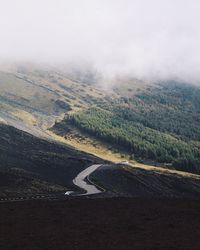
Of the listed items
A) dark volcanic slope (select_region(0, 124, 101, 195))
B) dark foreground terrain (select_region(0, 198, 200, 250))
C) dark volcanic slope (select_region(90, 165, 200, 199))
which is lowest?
dark volcanic slope (select_region(0, 124, 101, 195))

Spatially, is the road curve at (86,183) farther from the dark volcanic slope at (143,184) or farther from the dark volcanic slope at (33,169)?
the dark volcanic slope at (143,184)

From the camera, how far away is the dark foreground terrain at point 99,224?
226 ft

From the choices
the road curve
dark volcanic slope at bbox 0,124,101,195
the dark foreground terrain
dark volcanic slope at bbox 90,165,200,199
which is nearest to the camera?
the dark foreground terrain

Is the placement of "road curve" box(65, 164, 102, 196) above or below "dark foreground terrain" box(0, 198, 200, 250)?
below

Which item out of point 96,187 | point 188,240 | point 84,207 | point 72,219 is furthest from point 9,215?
point 96,187

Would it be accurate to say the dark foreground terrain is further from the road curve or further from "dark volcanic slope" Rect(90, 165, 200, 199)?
"dark volcanic slope" Rect(90, 165, 200, 199)

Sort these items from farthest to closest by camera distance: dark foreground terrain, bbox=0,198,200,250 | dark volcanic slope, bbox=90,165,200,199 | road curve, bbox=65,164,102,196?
dark volcanic slope, bbox=90,165,200,199, road curve, bbox=65,164,102,196, dark foreground terrain, bbox=0,198,200,250

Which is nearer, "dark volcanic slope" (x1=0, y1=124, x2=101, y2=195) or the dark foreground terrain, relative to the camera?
the dark foreground terrain

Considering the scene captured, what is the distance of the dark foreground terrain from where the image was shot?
68.8 meters

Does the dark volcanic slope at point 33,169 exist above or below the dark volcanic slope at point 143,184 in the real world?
below

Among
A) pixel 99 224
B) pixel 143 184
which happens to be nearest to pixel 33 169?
pixel 143 184

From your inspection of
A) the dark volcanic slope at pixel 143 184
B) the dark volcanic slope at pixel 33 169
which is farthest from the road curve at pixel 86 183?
the dark volcanic slope at pixel 143 184

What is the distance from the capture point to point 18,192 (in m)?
123

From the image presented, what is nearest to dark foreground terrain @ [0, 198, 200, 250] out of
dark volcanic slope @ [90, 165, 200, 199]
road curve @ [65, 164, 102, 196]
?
road curve @ [65, 164, 102, 196]
